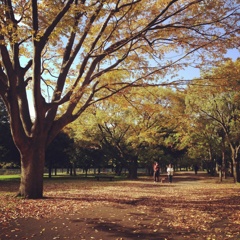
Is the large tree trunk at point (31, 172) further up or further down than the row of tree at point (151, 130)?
further down

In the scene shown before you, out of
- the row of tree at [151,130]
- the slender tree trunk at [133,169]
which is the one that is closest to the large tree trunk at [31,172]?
the row of tree at [151,130]

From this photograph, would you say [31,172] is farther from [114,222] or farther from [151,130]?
[151,130]

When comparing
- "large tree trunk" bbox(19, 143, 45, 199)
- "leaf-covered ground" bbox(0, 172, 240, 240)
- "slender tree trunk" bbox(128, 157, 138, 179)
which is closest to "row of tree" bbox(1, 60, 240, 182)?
"slender tree trunk" bbox(128, 157, 138, 179)

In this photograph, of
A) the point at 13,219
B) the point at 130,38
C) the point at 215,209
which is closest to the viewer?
the point at 13,219

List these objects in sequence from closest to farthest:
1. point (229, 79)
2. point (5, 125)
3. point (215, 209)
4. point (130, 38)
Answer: point (215, 209) < point (130, 38) < point (229, 79) < point (5, 125)

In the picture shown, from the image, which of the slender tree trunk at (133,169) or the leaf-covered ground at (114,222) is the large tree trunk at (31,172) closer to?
the leaf-covered ground at (114,222)

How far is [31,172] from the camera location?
11133mm

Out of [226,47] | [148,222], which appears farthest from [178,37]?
[148,222]

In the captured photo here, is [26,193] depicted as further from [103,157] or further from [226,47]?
[103,157]

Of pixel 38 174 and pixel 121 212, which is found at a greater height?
pixel 38 174

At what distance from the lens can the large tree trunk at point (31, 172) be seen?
36.5ft

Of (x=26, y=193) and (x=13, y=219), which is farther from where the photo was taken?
(x=26, y=193)

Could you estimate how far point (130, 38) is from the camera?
1091 centimetres

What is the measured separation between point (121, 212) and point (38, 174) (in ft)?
13.4
